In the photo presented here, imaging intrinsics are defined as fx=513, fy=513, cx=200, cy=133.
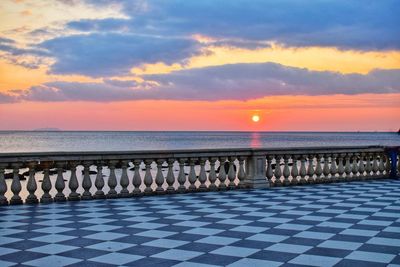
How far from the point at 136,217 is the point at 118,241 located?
6.16 feet

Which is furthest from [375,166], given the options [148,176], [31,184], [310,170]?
[31,184]

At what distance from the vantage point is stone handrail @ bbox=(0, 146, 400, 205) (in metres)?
10.2

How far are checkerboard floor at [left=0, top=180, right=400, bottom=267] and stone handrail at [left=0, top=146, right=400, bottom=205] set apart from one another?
0.47m

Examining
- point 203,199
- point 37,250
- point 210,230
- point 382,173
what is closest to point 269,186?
point 203,199

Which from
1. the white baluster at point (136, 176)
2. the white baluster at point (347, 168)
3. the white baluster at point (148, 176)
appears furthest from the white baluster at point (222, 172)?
the white baluster at point (347, 168)

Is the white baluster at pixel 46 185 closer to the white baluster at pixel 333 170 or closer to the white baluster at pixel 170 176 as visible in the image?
the white baluster at pixel 170 176

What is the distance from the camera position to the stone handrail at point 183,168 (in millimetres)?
10180

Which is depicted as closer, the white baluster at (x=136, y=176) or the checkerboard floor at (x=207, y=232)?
the checkerboard floor at (x=207, y=232)

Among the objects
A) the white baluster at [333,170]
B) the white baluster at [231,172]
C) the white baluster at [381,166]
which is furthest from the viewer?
the white baluster at [381,166]

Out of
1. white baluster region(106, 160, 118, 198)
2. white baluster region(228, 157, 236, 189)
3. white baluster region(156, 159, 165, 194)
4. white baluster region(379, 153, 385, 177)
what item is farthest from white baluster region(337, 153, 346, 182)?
white baluster region(106, 160, 118, 198)

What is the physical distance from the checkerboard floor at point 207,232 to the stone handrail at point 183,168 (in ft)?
1.55

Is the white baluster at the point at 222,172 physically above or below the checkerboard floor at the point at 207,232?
above

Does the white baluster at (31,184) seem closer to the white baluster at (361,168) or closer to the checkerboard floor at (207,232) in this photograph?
the checkerboard floor at (207,232)

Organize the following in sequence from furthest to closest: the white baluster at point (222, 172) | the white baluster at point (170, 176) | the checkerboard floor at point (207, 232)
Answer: the white baluster at point (222, 172) → the white baluster at point (170, 176) → the checkerboard floor at point (207, 232)
